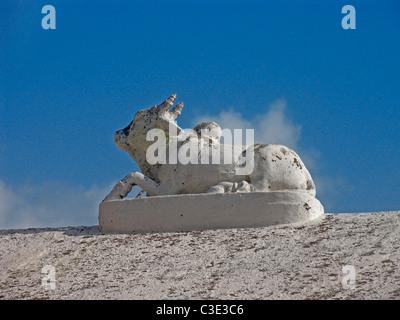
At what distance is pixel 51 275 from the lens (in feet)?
36.7

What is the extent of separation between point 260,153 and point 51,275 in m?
4.38

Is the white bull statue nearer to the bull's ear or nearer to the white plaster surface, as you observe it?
the bull's ear

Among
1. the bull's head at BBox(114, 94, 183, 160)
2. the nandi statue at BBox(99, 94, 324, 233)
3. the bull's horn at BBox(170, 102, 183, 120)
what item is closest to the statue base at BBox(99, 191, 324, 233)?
the nandi statue at BBox(99, 94, 324, 233)

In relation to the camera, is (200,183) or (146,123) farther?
(146,123)

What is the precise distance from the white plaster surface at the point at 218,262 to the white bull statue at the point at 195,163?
98 centimetres

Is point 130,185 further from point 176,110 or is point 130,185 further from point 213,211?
point 213,211

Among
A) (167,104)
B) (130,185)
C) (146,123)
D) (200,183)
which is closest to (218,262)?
(200,183)

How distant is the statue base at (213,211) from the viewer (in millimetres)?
12031

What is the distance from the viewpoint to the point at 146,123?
13633 millimetres

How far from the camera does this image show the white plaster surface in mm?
9648

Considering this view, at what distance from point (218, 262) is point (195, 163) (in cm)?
265

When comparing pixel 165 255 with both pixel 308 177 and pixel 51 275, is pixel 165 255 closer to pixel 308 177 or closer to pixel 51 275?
pixel 51 275

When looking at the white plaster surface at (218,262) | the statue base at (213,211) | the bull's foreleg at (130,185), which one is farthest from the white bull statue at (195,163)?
the white plaster surface at (218,262)
